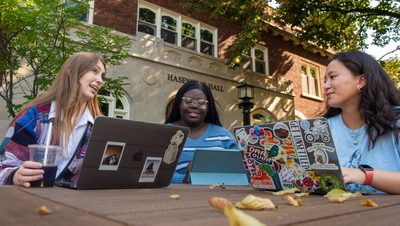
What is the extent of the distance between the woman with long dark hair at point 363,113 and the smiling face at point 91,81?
152 centimetres

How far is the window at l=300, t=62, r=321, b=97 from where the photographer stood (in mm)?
14445

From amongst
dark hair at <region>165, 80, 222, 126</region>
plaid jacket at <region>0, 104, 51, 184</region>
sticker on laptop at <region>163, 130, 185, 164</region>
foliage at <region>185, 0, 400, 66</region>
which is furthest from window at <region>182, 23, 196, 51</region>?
sticker on laptop at <region>163, 130, 185, 164</region>

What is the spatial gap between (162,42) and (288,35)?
6258 mm

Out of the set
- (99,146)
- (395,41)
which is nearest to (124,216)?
(99,146)

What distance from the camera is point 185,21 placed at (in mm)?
10734

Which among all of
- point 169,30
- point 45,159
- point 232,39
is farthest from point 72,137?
point 232,39

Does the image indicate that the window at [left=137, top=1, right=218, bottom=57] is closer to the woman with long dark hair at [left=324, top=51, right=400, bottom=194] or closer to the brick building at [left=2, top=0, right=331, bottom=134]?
the brick building at [left=2, top=0, right=331, bottom=134]

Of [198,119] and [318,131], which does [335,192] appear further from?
[198,119]

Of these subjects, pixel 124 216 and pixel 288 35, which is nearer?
pixel 124 216

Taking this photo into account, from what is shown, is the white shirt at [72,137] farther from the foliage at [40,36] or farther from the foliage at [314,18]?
the foliage at [314,18]

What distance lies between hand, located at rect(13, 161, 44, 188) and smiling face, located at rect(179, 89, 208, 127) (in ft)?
5.84

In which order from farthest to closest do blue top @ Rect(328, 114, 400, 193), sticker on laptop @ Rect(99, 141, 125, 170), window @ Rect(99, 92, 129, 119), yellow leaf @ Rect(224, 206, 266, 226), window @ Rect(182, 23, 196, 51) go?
window @ Rect(182, 23, 196, 51) < window @ Rect(99, 92, 129, 119) < blue top @ Rect(328, 114, 400, 193) < sticker on laptop @ Rect(99, 141, 125, 170) < yellow leaf @ Rect(224, 206, 266, 226)

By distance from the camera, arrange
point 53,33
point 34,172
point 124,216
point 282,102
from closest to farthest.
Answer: point 124,216, point 34,172, point 53,33, point 282,102

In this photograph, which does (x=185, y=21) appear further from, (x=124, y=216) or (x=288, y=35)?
(x=124, y=216)
